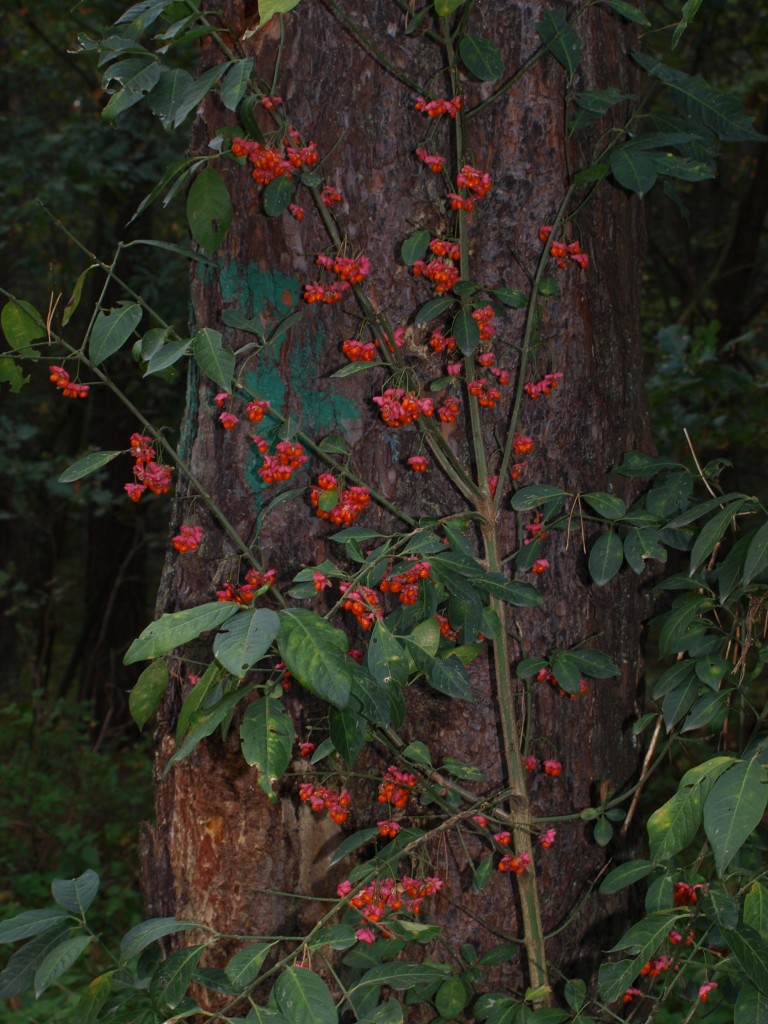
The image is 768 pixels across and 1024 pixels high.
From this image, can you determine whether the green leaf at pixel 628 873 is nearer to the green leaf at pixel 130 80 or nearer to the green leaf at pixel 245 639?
the green leaf at pixel 245 639

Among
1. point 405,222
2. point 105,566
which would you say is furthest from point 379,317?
point 105,566

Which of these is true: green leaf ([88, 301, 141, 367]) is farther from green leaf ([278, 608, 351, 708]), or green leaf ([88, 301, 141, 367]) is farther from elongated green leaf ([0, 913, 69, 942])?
elongated green leaf ([0, 913, 69, 942])

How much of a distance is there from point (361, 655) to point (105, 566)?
6990 millimetres

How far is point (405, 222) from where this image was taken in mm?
1672

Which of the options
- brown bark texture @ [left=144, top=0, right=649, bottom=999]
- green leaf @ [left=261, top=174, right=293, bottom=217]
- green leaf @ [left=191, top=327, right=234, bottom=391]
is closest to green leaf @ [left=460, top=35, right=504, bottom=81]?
brown bark texture @ [left=144, top=0, right=649, bottom=999]

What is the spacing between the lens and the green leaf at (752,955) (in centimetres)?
121

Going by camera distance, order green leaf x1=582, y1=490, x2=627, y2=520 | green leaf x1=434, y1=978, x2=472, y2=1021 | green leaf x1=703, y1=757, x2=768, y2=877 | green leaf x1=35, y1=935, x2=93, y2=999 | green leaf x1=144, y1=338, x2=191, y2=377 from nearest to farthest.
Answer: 1. green leaf x1=703, y1=757, x2=768, y2=877
2. green leaf x1=35, y1=935, x2=93, y2=999
3. green leaf x1=144, y1=338, x2=191, y2=377
4. green leaf x1=434, y1=978, x2=472, y2=1021
5. green leaf x1=582, y1=490, x2=627, y2=520

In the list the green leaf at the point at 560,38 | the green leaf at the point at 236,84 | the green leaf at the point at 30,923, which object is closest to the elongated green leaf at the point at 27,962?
the green leaf at the point at 30,923

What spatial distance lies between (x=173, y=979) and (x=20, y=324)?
92 centimetres

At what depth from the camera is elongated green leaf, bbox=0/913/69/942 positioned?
1371mm

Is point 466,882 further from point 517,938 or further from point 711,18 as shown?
point 711,18

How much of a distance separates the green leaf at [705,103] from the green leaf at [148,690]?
1291 mm

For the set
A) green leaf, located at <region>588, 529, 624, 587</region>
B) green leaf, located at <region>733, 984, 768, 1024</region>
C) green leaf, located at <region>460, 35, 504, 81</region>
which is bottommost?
green leaf, located at <region>733, 984, 768, 1024</region>

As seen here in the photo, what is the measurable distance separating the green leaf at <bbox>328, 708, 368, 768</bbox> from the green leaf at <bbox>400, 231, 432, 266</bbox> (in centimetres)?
72
